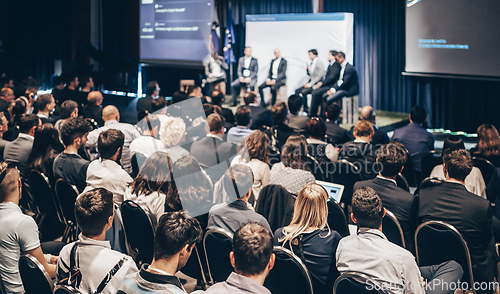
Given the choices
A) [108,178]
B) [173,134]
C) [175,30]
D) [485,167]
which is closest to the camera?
[108,178]

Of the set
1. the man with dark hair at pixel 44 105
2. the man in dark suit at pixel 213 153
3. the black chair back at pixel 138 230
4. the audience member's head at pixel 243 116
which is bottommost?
the black chair back at pixel 138 230

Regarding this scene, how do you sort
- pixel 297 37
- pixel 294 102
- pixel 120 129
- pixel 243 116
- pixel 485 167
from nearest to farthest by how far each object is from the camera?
pixel 485 167
pixel 120 129
pixel 243 116
pixel 294 102
pixel 297 37

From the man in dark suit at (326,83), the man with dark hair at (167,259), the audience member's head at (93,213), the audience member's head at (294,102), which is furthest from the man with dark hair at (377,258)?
the man in dark suit at (326,83)

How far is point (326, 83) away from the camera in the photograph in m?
7.93

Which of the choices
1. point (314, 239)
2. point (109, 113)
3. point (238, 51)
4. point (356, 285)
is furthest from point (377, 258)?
point (238, 51)

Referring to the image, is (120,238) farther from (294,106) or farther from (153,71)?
(153,71)

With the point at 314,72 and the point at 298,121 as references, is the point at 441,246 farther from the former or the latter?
the point at 314,72

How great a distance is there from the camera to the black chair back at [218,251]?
2.20m

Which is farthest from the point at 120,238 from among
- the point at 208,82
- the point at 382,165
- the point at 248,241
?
the point at 208,82

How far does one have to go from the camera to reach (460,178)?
104 inches

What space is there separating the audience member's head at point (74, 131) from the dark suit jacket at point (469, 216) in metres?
2.66

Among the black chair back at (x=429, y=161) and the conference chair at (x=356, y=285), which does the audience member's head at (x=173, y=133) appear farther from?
the conference chair at (x=356, y=285)

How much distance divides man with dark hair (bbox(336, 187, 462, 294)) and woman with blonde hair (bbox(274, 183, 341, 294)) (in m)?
0.10

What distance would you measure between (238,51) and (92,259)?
10.1m
